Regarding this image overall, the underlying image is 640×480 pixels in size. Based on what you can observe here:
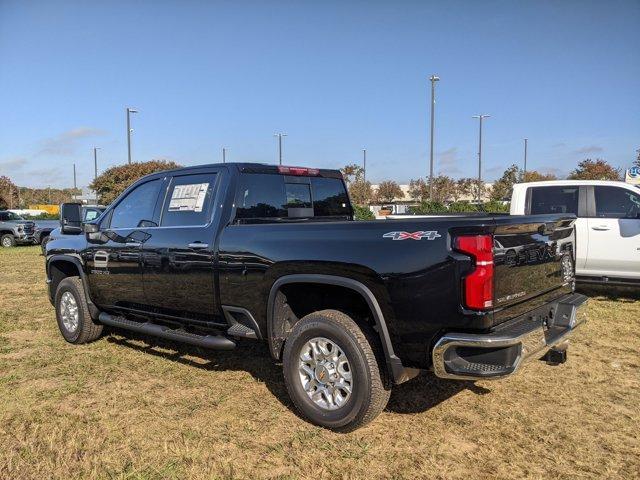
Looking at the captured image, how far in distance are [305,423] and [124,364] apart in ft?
7.75

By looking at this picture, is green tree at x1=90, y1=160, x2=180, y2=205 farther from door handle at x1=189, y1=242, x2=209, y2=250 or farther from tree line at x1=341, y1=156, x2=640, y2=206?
door handle at x1=189, y1=242, x2=209, y2=250

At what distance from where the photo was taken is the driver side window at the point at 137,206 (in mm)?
5191

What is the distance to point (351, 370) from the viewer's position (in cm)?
355

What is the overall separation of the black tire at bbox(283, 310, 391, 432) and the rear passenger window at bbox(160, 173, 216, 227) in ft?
4.58

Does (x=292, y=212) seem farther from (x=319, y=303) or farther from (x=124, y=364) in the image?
(x=124, y=364)

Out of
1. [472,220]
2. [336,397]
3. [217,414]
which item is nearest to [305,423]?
[336,397]

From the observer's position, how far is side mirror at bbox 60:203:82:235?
575 cm

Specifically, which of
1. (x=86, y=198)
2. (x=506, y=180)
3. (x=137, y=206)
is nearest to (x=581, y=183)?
(x=137, y=206)

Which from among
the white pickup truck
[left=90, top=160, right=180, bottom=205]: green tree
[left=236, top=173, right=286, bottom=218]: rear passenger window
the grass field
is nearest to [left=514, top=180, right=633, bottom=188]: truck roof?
the white pickup truck

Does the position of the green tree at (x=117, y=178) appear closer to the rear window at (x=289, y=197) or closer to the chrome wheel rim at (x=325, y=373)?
the rear window at (x=289, y=197)

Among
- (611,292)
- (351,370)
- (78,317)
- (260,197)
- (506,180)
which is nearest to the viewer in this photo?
→ (351,370)

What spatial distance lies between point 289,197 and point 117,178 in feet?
116

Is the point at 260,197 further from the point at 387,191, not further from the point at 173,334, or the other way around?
the point at 387,191

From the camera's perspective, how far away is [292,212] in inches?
198
